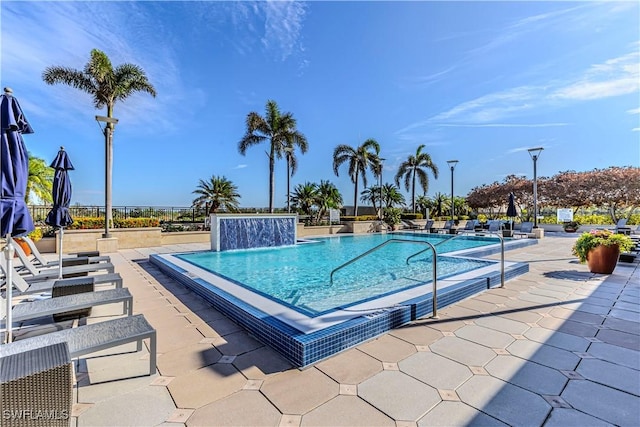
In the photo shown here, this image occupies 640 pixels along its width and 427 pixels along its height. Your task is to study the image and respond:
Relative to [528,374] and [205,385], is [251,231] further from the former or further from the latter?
[528,374]

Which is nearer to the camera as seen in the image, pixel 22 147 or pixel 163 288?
pixel 22 147

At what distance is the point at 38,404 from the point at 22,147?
230cm

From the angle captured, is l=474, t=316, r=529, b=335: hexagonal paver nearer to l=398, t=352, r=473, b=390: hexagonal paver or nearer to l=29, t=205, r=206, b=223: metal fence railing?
l=398, t=352, r=473, b=390: hexagonal paver

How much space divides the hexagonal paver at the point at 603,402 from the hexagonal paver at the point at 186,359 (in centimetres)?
305

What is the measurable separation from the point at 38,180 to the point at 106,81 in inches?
361

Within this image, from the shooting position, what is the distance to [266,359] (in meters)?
2.83

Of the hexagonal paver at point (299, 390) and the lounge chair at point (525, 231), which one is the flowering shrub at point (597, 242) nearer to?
the hexagonal paver at point (299, 390)

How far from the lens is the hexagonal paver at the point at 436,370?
2.42 metres

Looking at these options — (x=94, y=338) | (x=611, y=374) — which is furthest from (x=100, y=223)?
(x=611, y=374)

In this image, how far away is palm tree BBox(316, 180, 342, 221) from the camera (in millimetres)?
22078

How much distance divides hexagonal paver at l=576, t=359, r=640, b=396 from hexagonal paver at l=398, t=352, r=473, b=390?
1.05 meters

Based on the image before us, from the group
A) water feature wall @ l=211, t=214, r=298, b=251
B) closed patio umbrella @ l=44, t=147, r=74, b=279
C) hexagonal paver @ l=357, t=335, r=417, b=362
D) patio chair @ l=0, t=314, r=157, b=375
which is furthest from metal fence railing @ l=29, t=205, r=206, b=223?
hexagonal paver @ l=357, t=335, r=417, b=362

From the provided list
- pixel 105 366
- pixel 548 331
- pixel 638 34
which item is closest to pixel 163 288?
pixel 105 366

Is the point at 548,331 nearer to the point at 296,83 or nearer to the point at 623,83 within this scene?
the point at 623,83
